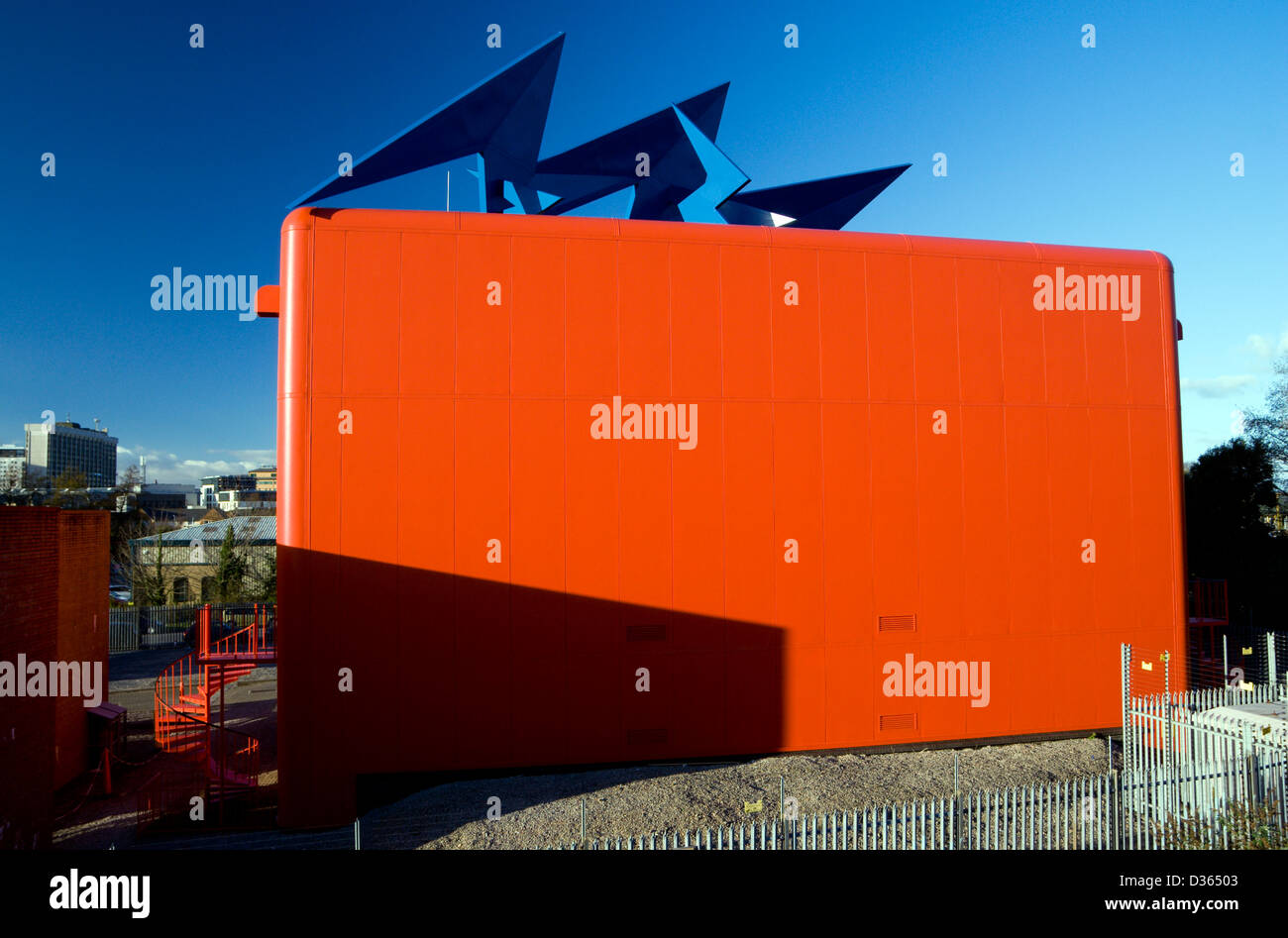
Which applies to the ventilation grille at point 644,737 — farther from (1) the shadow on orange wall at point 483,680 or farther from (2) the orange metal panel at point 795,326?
(2) the orange metal panel at point 795,326

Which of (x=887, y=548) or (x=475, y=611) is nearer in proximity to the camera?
(x=475, y=611)

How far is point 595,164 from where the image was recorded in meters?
14.4

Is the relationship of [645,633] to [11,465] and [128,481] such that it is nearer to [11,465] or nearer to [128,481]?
[128,481]

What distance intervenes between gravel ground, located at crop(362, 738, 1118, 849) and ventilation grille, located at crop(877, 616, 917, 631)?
2073 millimetres

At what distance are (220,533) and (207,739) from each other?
36501 millimetres

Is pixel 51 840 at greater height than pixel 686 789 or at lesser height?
lesser

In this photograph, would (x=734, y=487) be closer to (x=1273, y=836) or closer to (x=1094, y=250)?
(x=1273, y=836)

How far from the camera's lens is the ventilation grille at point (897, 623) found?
1099cm

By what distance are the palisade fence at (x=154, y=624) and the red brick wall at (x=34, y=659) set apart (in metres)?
14.5

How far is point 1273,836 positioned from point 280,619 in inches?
463

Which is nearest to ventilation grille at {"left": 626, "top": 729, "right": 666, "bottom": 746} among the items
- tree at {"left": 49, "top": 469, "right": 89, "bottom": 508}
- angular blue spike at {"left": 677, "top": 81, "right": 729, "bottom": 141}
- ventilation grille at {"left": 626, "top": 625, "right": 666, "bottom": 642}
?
ventilation grille at {"left": 626, "top": 625, "right": 666, "bottom": 642}

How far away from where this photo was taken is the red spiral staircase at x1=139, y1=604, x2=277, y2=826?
12117mm

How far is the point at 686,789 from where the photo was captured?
9.58m
